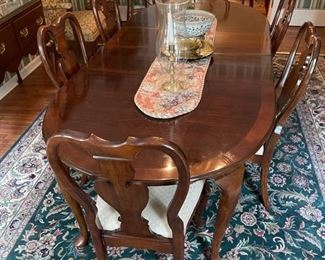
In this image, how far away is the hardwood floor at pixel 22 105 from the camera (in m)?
2.58

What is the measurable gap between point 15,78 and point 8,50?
0.79 meters

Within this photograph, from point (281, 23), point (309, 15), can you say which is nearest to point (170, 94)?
point (281, 23)

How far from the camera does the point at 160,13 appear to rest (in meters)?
1.47

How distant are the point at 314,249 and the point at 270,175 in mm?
541

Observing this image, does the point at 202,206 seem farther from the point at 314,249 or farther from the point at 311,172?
the point at 311,172

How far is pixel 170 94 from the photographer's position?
57.6 inches

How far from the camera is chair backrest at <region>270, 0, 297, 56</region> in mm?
1984

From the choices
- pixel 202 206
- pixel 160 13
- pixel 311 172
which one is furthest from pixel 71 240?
pixel 311 172

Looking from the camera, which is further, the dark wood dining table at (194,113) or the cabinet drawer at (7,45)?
the cabinet drawer at (7,45)

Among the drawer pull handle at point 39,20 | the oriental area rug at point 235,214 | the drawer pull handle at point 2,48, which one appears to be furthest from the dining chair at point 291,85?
the drawer pull handle at point 39,20

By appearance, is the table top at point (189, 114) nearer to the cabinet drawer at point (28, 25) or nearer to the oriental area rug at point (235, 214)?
the oriental area rug at point (235, 214)

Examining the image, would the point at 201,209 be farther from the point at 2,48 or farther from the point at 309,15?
the point at 309,15

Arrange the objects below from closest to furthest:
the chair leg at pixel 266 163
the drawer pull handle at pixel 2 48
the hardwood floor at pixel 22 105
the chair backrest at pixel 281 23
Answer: the chair leg at pixel 266 163
the chair backrest at pixel 281 23
the drawer pull handle at pixel 2 48
the hardwood floor at pixel 22 105

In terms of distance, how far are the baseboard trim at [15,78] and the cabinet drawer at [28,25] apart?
523 mm
